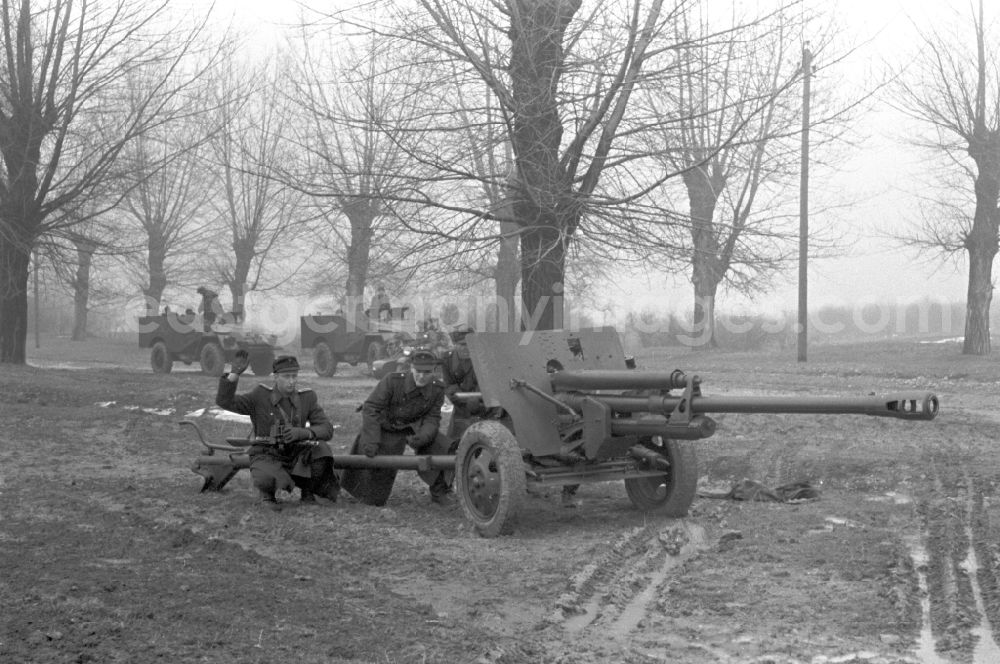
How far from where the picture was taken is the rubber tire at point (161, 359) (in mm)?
26703

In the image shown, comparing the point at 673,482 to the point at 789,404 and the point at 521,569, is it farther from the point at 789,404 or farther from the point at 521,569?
the point at 521,569

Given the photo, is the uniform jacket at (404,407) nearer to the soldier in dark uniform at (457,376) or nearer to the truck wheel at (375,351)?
the soldier in dark uniform at (457,376)

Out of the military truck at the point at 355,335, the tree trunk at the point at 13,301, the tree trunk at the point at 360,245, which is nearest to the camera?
the tree trunk at the point at 360,245

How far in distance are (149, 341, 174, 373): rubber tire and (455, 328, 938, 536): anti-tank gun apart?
62.8 feet

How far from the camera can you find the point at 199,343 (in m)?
25.8

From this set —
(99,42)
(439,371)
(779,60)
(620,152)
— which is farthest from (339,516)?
(99,42)

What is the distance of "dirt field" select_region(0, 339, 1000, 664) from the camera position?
5.35 m

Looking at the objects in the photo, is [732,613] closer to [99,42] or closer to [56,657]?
[56,657]

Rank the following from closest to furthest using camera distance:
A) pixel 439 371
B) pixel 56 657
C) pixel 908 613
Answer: pixel 56 657 < pixel 908 613 < pixel 439 371

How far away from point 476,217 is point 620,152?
1.66 metres

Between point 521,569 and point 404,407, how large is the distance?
305 centimetres

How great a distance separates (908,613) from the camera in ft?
19.3

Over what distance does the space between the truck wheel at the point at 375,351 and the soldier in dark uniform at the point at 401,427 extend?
48.3ft

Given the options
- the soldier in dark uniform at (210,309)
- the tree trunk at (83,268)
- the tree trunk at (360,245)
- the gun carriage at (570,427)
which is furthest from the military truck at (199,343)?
the gun carriage at (570,427)
